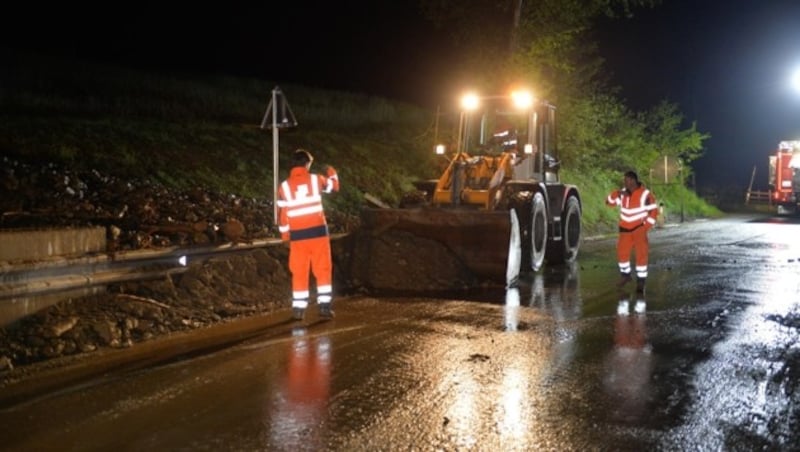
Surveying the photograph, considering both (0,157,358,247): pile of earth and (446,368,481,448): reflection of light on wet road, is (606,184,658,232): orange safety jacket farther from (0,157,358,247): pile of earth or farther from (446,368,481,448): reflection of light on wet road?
(446,368,481,448): reflection of light on wet road

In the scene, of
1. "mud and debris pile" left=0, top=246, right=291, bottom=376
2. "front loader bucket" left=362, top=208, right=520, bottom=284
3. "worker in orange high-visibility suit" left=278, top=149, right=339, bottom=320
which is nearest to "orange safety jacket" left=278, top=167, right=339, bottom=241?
"worker in orange high-visibility suit" left=278, top=149, right=339, bottom=320

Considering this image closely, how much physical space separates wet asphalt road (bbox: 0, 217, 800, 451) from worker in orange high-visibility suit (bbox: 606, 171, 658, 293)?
1.23 m

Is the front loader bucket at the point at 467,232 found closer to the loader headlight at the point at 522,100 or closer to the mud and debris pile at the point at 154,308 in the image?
the mud and debris pile at the point at 154,308

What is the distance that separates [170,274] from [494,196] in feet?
17.7

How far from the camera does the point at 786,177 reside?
3391 centimetres

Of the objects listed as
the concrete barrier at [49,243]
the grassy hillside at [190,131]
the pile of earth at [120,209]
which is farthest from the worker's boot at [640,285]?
the concrete barrier at [49,243]

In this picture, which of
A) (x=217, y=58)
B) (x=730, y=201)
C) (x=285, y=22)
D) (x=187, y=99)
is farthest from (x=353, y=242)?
(x=730, y=201)

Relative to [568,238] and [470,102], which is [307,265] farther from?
[568,238]

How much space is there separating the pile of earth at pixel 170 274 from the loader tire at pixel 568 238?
3398 mm

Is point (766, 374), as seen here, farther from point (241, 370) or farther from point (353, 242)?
point (353, 242)

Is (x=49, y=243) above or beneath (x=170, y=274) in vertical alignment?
above

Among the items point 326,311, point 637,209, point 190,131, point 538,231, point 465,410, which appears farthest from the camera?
point 190,131

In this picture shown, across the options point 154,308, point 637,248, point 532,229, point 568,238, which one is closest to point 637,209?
point 637,248

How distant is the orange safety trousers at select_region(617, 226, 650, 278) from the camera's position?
1022 cm
